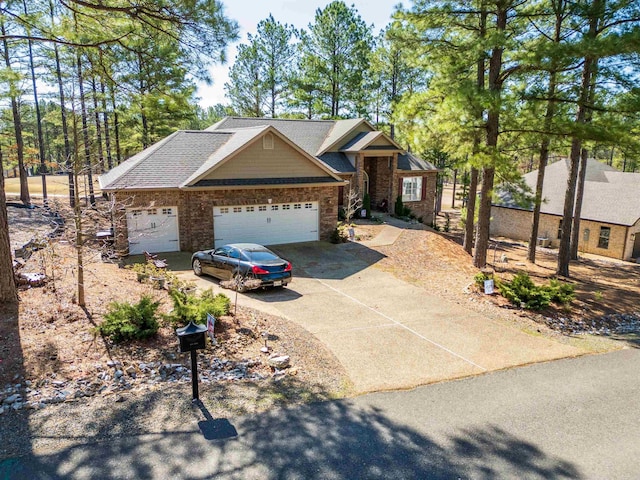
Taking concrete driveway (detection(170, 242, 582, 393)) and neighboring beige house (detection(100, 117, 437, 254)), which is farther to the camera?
neighboring beige house (detection(100, 117, 437, 254))

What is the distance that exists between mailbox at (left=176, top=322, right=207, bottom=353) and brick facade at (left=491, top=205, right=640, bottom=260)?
2421 centimetres

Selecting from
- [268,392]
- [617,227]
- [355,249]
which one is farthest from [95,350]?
[617,227]

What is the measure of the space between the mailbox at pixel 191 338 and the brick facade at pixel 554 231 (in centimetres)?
2421

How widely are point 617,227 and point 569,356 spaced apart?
21732 millimetres

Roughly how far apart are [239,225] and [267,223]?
132 cm

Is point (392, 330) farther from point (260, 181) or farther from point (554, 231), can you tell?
point (554, 231)


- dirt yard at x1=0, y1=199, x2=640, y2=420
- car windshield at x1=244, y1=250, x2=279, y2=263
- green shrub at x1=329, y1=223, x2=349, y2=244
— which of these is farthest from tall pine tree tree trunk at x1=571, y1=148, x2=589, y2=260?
car windshield at x1=244, y1=250, x2=279, y2=263

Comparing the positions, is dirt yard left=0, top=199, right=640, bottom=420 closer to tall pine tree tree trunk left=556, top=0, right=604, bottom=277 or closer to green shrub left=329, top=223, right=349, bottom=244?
tall pine tree tree trunk left=556, top=0, right=604, bottom=277

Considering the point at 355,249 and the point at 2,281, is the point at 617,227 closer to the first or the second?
the point at 355,249

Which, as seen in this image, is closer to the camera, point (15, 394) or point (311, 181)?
point (15, 394)

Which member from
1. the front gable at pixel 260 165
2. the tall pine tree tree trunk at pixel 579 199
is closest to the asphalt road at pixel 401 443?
the front gable at pixel 260 165

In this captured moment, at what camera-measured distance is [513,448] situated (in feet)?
20.4

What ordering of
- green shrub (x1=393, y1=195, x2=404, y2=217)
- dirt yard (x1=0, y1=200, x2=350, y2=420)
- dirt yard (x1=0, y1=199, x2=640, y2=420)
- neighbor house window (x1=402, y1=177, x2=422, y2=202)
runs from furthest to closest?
neighbor house window (x1=402, y1=177, x2=422, y2=202)
green shrub (x1=393, y1=195, x2=404, y2=217)
dirt yard (x1=0, y1=199, x2=640, y2=420)
dirt yard (x1=0, y1=200, x2=350, y2=420)

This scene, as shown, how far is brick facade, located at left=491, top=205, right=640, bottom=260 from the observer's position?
88.9 feet
